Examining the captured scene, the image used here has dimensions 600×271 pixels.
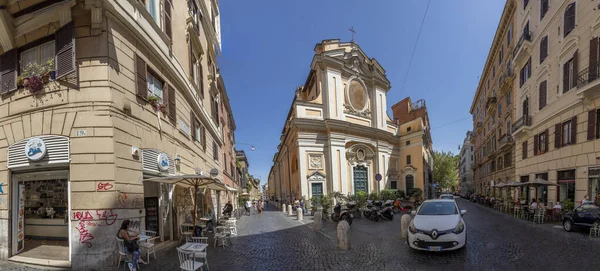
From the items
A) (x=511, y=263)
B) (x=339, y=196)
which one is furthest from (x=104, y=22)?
(x=339, y=196)

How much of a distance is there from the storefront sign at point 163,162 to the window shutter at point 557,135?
791 inches

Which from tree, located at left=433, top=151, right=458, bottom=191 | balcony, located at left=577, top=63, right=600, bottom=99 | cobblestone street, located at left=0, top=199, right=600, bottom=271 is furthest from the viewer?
tree, located at left=433, top=151, right=458, bottom=191

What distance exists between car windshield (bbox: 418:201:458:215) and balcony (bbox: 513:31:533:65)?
17.7 metres

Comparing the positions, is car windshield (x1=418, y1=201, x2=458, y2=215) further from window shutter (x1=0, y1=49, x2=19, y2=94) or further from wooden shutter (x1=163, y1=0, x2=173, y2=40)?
window shutter (x1=0, y1=49, x2=19, y2=94)

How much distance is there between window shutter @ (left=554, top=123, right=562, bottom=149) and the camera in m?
15.7

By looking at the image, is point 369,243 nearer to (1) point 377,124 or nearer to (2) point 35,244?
(2) point 35,244

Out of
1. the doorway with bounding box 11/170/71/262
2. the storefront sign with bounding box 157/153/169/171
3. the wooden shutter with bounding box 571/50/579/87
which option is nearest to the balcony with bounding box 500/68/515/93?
the wooden shutter with bounding box 571/50/579/87

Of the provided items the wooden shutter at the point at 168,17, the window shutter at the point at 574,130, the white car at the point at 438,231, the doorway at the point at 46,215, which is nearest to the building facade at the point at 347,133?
the wooden shutter at the point at 168,17

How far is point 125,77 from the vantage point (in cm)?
791

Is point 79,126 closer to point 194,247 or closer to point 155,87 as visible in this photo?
point 155,87

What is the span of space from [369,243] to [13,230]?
35.5ft

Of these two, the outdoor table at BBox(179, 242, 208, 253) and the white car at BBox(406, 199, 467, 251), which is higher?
the outdoor table at BBox(179, 242, 208, 253)

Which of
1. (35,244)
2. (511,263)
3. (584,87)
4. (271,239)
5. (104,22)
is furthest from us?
(584,87)

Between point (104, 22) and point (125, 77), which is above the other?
point (104, 22)
